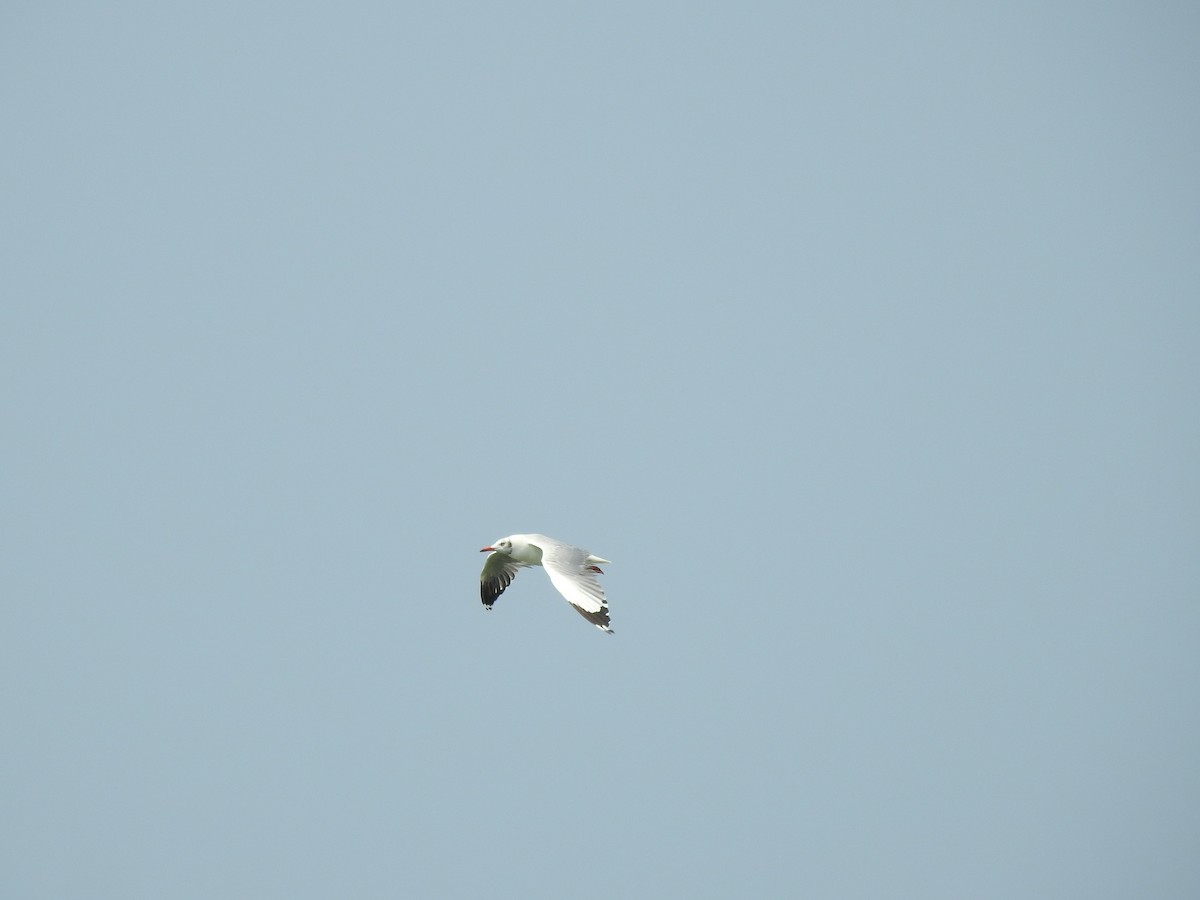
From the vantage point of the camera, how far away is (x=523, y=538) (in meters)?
19.7

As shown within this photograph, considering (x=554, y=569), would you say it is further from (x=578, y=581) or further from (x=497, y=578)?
(x=497, y=578)

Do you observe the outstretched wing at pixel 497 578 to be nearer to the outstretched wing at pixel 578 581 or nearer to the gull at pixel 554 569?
the gull at pixel 554 569

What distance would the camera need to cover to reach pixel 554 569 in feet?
56.8

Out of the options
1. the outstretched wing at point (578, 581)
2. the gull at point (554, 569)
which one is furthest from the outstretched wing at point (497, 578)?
the outstretched wing at point (578, 581)

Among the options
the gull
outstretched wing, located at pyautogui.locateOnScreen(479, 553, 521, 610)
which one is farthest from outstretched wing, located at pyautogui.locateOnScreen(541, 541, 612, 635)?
outstretched wing, located at pyautogui.locateOnScreen(479, 553, 521, 610)

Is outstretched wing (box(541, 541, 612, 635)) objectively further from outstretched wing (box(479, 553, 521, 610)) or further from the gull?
outstretched wing (box(479, 553, 521, 610))

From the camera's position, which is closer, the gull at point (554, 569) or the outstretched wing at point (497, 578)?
the gull at point (554, 569)

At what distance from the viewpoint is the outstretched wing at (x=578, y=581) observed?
53.5ft

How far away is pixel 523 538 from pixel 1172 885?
4003 inches

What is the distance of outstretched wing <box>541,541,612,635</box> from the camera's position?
53.5ft

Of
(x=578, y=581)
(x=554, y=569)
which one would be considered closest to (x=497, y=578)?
(x=554, y=569)

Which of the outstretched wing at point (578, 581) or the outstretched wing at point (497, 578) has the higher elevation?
the outstretched wing at point (497, 578)

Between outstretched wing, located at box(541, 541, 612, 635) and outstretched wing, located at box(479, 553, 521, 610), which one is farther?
outstretched wing, located at box(479, 553, 521, 610)

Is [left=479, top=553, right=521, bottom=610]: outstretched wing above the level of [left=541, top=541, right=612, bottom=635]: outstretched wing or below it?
above
